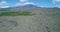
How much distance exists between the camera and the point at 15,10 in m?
2.25

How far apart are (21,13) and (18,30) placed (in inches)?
11.6

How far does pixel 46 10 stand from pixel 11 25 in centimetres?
58

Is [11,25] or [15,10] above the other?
[15,10]

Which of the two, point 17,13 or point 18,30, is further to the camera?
point 17,13

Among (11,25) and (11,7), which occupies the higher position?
(11,7)

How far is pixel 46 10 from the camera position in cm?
229

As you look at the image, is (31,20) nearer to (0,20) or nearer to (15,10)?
(15,10)

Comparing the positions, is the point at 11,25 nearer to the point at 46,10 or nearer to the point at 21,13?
the point at 21,13

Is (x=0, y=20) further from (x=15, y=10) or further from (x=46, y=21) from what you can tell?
(x=46, y=21)

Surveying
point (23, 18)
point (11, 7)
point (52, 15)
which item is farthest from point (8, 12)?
point (52, 15)

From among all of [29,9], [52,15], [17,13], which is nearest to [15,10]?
[17,13]

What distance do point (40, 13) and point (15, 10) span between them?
41 cm

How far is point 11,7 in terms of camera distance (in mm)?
2221

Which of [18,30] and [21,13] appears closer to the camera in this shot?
[18,30]
